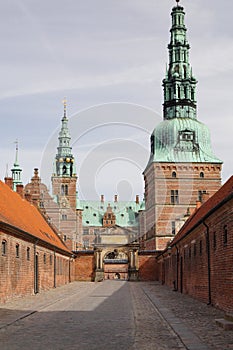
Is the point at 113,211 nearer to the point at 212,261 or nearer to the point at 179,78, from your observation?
the point at 179,78

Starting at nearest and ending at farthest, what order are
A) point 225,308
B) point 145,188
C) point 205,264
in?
point 225,308 → point 205,264 → point 145,188

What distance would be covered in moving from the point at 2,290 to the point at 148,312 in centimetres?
632

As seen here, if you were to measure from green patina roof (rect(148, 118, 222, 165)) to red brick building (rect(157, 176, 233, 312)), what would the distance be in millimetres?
46661

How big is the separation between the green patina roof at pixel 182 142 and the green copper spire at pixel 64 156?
77.3ft

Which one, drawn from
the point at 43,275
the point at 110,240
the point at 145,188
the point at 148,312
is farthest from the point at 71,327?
the point at 110,240

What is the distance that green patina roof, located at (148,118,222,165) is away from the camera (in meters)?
75.7

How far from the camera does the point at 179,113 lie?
76.4 m

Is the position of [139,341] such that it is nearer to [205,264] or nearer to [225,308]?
[225,308]

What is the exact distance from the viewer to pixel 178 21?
77312 mm

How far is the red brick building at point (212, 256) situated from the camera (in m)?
16.5

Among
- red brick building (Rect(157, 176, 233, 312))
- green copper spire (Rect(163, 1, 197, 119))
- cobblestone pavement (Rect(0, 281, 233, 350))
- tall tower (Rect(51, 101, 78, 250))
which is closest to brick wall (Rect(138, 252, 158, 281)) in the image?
red brick building (Rect(157, 176, 233, 312))

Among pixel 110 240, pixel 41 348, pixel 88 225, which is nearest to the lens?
pixel 41 348

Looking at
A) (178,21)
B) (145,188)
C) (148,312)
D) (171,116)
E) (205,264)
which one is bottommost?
Answer: (148,312)

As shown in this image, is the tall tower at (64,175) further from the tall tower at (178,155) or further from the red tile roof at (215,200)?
the red tile roof at (215,200)
